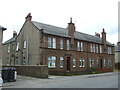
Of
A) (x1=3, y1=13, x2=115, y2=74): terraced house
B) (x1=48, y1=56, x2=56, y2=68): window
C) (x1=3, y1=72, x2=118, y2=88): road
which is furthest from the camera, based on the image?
(x1=48, y1=56, x2=56, y2=68): window

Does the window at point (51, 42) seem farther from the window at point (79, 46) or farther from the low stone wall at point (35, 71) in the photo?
the window at point (79, 46)

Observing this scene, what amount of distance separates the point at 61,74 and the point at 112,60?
78.7 ft

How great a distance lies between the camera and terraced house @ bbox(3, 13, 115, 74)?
2688 centimetres

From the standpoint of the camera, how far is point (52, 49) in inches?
1091

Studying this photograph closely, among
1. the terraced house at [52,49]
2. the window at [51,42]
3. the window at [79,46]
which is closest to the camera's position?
the terraced house at [52,49]

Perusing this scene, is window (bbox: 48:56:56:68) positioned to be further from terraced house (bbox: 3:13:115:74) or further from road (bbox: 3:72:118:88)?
road (bbox: 3:72:118:88)

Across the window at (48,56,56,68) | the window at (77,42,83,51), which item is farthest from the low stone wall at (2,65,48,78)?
the window at (77,42,83,51)

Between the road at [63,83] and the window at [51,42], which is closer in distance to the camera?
the road at [63,83]

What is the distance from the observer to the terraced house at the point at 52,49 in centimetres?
2688

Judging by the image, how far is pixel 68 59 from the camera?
30.8 m

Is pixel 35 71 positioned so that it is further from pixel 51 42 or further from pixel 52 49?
pixel 51 42

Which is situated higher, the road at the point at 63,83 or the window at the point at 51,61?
the window at the point at 51,61

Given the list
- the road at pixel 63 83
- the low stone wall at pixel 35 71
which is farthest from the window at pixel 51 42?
the road at pixel 63 83

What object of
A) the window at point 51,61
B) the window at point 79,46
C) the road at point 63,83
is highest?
the window at point 79,46
